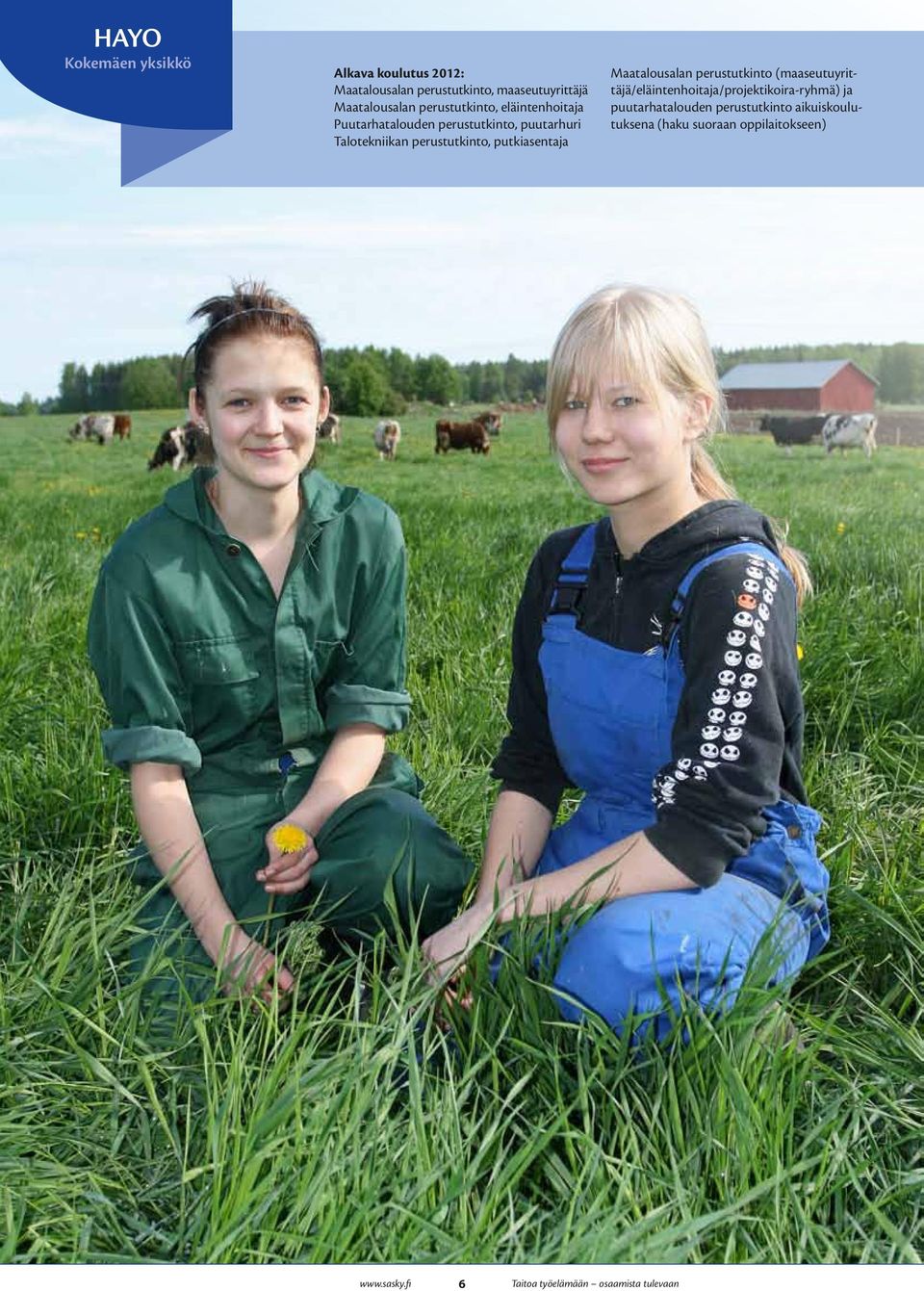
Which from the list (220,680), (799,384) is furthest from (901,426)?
(220,680)

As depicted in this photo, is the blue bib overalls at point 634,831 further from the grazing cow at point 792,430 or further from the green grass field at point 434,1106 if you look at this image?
the grazing cow at point 792,430

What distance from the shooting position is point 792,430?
464 inches

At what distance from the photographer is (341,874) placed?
2.29 metres

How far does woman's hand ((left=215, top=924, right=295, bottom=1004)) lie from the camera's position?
207cm

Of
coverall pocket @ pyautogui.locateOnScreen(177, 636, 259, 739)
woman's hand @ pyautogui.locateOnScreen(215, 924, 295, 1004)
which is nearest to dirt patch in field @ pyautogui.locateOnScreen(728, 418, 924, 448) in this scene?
coverall pocket @ pyautogui.locateOnScreen(177, 636, 259, 739)

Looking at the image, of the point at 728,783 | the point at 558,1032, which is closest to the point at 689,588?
the point at 728,783

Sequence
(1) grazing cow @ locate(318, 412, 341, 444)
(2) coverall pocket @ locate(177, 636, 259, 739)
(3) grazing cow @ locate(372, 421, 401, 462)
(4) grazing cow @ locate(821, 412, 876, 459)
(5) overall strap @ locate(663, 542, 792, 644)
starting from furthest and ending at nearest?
(3) grazing cow @ locate(372, 421, 401, 462) → (4) grazing cow @ locate(821, 412, 876, 459) → (1) grazing cow @ locate(318, 412, 341, 444) → (2) coverall pocket @ locate(177, 636, 259, 739) → (5) overall strap @ locate(663, 542, 792, 644)

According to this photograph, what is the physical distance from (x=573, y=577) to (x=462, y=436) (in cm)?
1066

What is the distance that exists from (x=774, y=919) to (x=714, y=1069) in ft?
0.81

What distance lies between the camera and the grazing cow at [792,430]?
1116 cm

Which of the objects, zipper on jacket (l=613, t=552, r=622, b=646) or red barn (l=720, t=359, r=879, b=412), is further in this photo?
red barn (l=720, t=359, r=879, b=412)

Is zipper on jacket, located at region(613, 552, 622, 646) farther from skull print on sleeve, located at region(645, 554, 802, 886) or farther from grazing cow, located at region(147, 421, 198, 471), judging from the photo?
grazing cow, located at region(147, 421, 198, 471)

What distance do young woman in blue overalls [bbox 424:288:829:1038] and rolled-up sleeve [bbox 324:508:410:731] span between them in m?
0.28

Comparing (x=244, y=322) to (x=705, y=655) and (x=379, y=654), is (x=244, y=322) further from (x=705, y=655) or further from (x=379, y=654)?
(x=705, y=655)
